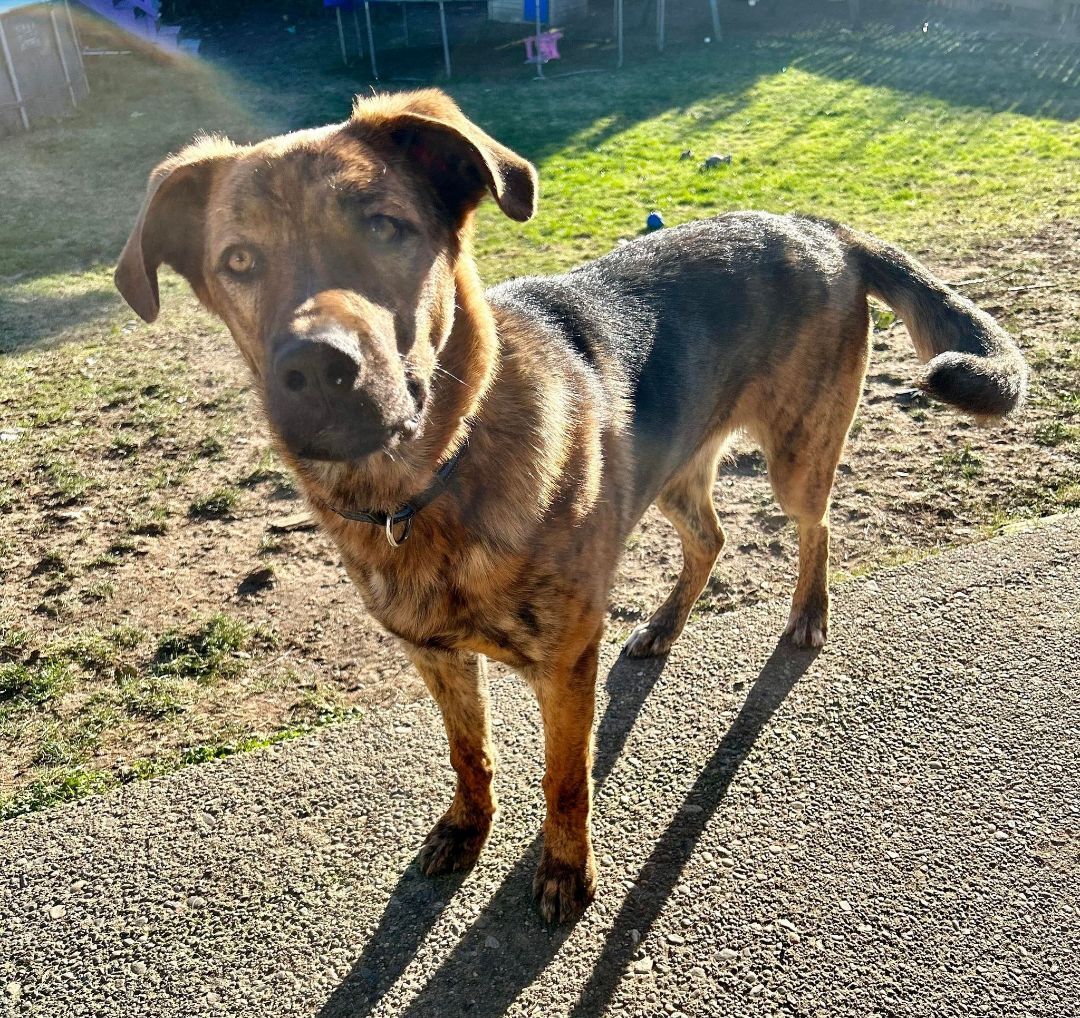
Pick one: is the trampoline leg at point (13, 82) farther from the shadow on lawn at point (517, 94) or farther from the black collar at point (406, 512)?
the black collar at point (406, 512)

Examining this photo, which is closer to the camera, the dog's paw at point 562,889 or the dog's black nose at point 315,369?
the dog's black nose at point 315,369

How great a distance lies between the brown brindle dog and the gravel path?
0.24 meters

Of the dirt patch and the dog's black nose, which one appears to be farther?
the dirt patch

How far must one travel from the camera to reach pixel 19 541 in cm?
446

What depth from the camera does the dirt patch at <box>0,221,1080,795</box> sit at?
3527mm

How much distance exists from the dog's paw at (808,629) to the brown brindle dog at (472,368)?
2.76 ft

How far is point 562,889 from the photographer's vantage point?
276 centimetres

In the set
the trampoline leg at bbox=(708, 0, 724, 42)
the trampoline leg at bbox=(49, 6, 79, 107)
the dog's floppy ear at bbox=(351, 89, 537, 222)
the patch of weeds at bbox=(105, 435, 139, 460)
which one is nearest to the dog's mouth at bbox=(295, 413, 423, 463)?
the dog's floppy ear at bbox=(351, 89, 537, 222)

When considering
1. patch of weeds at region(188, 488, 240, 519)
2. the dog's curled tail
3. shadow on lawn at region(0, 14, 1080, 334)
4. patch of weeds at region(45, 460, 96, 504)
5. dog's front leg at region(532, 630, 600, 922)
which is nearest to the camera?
dog's front leg at region(532, 630, 600, 922)

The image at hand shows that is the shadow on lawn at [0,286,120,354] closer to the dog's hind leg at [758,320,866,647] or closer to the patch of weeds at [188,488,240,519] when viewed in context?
the patch of weeds at [188,488,240,519]

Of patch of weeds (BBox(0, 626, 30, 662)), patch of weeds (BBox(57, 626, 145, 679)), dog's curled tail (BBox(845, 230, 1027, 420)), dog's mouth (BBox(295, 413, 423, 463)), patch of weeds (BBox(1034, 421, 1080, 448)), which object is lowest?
patch of weeds (BBox(57, 626, 145, 679))

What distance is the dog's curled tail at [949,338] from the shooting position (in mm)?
2838

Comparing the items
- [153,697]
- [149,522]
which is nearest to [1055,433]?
[153,697]

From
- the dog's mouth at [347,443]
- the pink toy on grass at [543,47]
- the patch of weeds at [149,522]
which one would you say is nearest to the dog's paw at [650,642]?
the dog's mouth at [347,443]
